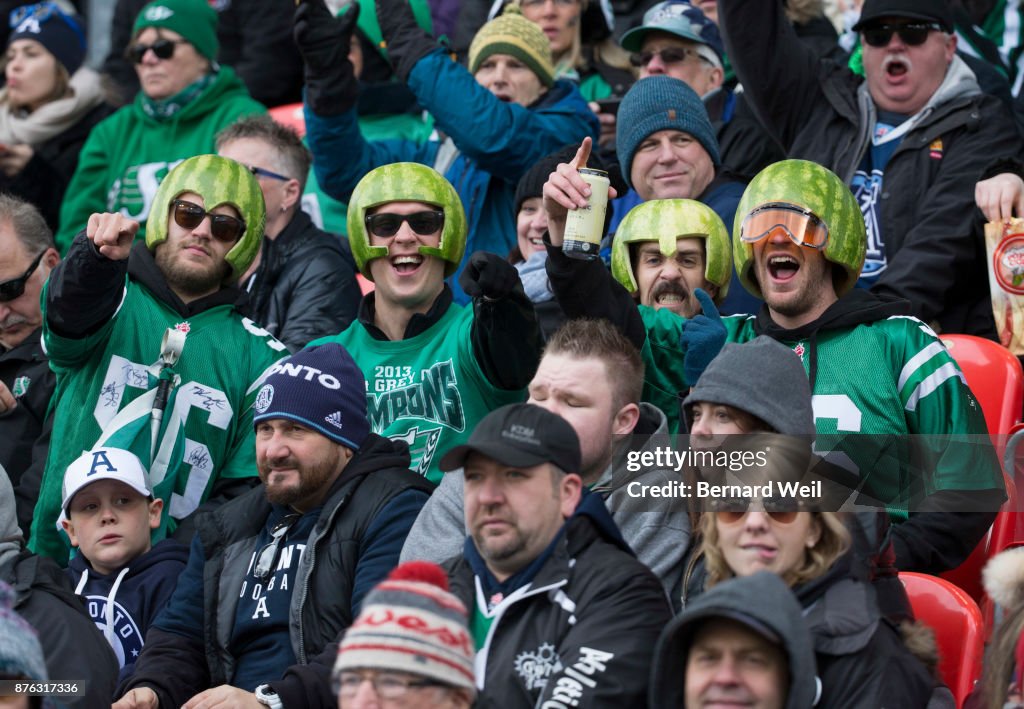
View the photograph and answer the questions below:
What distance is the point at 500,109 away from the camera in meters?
7.90

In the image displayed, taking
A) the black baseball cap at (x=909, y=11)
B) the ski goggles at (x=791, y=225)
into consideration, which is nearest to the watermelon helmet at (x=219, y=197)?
the ski goggles at (x=791, y=225)

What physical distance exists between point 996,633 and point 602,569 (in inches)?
40.7

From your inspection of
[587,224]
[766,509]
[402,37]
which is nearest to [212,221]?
[402,37]

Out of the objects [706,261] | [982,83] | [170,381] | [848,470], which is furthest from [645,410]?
[982,83]

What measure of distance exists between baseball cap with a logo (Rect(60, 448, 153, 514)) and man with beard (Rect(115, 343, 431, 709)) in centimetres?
47

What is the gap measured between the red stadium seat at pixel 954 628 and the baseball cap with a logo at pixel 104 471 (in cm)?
274

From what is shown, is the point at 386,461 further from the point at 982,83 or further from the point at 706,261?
the point at 982,83

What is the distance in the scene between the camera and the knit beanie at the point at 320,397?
5.73 metres

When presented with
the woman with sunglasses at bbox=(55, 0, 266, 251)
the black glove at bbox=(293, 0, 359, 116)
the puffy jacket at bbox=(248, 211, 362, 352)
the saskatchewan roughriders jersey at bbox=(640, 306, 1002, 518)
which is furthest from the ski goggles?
the woman with sunglasses at bbox=(55, 0, 266, 251)

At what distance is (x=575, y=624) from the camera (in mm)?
4586

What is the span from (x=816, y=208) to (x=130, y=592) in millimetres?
2766

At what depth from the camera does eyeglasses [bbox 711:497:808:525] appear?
455cm

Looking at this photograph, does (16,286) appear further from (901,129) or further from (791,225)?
(901,129)

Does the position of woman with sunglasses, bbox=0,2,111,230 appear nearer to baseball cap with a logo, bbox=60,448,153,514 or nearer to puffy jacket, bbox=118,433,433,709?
baseball cap with a logo, bbox=60,448,153,514
